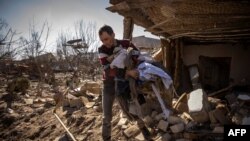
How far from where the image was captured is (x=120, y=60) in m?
4.02

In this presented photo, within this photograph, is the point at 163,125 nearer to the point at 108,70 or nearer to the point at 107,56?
the point at 108,70

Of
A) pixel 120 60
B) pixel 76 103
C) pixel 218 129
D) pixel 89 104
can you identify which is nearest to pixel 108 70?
pixel 120 60

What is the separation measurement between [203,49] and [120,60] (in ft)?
16.7

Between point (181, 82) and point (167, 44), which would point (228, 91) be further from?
point (167, 44)

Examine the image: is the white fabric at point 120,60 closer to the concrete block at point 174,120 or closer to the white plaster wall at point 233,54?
the concrete block at point 174,120

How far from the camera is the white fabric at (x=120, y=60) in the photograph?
403cm

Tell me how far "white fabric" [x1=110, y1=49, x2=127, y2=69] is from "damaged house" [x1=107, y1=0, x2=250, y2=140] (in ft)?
4.17

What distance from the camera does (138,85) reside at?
4297 mm

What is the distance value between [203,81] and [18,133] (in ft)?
18.1

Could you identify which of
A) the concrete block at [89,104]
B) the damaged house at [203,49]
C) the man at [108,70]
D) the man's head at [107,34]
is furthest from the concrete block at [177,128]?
the concrete block at [89,104]

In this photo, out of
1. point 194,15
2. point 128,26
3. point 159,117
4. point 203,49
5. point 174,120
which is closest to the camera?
point 174,120

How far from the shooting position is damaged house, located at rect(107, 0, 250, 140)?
182 inches

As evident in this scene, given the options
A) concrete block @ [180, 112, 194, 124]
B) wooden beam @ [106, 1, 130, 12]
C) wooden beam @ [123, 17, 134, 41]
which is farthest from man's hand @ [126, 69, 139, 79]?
wooden beam @ [123, 17, 134, 41]

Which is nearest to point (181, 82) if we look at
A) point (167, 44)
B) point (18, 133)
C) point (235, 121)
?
point (167, 44)
